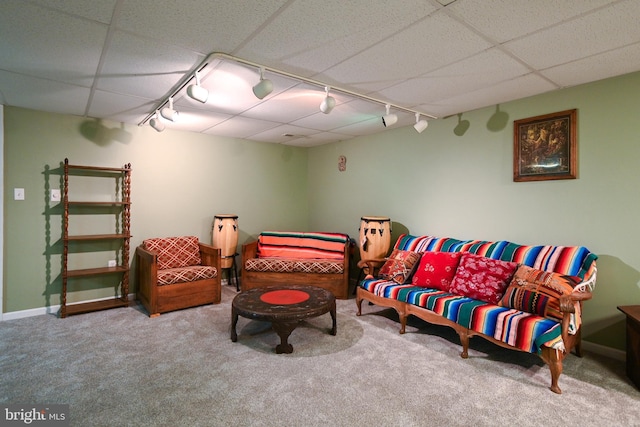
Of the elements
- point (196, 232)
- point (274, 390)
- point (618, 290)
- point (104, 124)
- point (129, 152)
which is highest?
point (104, 124)

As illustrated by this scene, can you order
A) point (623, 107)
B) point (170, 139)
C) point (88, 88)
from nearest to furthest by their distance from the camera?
point (623, 107) → point (88, 88) → point (170, 139)

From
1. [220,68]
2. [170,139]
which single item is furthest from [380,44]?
[170,139]

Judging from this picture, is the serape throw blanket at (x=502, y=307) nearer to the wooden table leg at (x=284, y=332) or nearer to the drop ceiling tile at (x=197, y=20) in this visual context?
the wooden table leg at (x=284, y=332)

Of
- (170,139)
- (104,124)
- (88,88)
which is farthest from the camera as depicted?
(170,139)

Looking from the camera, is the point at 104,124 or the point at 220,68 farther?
the point at 104,124

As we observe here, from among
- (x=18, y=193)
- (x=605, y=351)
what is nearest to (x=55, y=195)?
Result: (x=18, y=193)

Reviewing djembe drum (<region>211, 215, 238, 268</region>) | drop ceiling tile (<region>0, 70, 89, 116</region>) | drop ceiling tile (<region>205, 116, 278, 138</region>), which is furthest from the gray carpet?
drop ceiling tile (<region>205, 116, 278, 138</region>)

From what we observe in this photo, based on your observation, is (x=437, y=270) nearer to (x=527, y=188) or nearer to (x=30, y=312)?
(x=527, y=188)

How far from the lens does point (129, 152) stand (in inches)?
Result: 160

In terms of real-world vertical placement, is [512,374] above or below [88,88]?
below

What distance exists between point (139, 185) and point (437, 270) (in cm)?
373

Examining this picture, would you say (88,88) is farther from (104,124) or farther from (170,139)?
(170,139)

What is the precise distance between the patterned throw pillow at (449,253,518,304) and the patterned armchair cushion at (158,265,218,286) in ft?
8.79

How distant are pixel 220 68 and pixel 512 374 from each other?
3.11 metres
